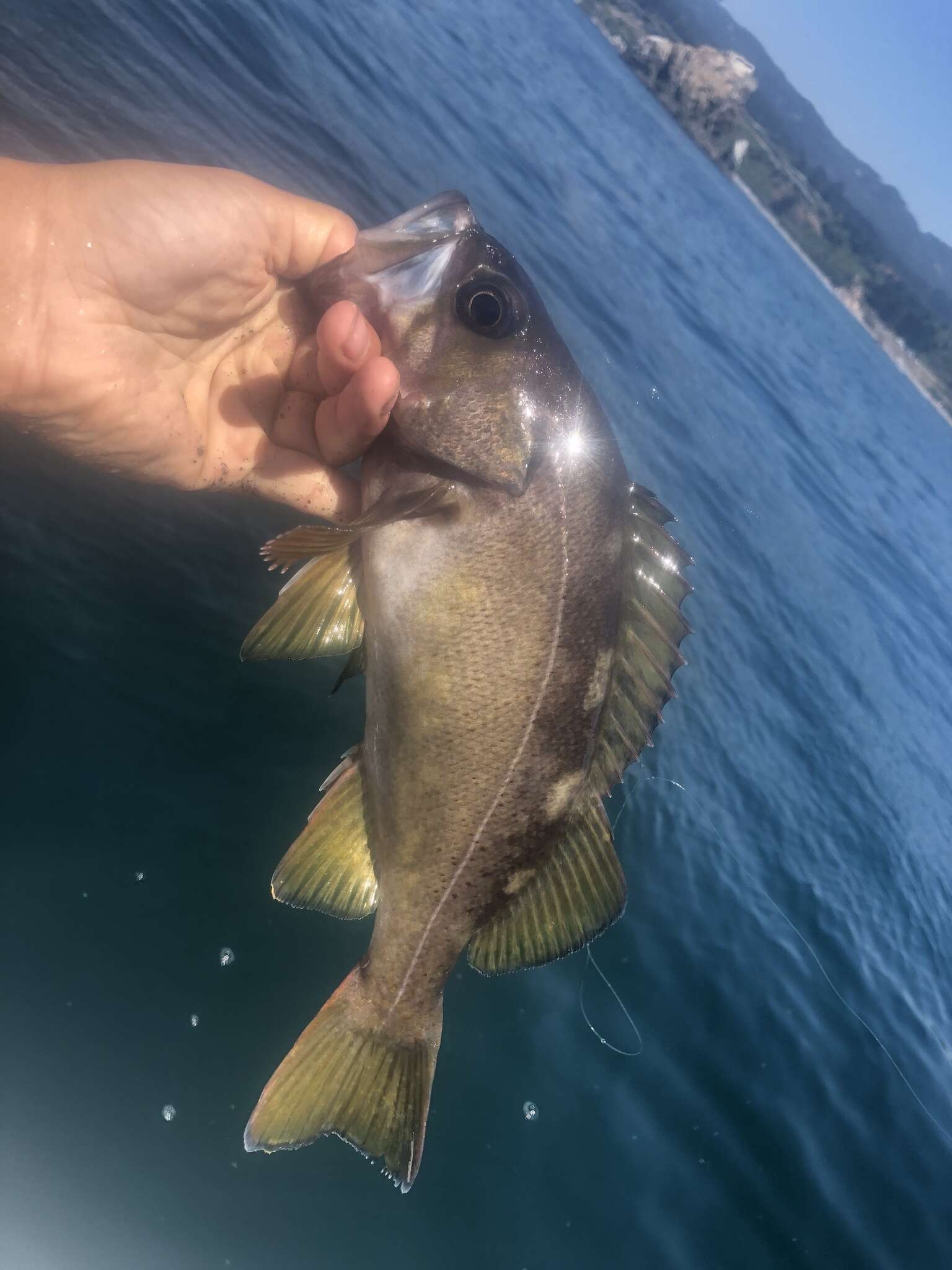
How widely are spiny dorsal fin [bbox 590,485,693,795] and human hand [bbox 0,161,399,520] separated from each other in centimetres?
101

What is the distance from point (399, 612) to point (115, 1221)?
9.08ft

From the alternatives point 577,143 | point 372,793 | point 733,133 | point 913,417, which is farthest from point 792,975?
point 733,133

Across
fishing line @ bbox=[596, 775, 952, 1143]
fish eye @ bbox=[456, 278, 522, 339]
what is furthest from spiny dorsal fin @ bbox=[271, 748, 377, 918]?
fishing line @ bbox=[596, 775, 952, 1143]

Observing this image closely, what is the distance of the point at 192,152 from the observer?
28.9 ft

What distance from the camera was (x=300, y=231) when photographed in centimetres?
317

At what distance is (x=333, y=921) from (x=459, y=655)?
255 cm

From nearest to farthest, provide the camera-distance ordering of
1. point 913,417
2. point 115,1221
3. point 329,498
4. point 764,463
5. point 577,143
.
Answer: point 115,1221, point 329,498, point 764,463, point 577,143, point 913,417

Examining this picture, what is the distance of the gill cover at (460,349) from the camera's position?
9.10 feet

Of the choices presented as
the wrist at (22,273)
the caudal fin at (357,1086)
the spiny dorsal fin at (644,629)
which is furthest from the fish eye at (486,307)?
the caudal fin at (357,1086)

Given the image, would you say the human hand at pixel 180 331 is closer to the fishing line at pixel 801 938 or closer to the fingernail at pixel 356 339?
the fingernail at pixel 356 339

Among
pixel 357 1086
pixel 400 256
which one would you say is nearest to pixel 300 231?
pixel 400 256

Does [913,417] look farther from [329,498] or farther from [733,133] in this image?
[329,498]

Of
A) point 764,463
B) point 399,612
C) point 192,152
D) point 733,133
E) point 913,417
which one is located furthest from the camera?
point 733,133

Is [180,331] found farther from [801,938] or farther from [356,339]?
[801,938]
